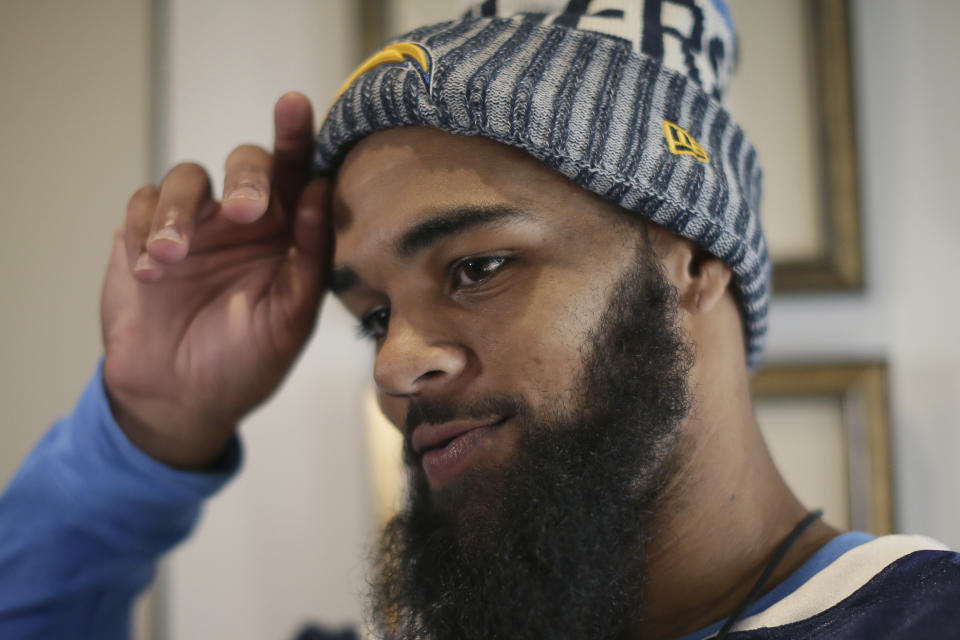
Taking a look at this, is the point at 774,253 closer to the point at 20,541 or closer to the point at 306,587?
the point at 306,587

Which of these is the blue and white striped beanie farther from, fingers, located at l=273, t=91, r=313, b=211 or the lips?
the lips

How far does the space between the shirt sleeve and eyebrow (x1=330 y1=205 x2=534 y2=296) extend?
51 centimetres

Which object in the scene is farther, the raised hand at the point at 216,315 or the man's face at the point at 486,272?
the raised hand at the point at 216,315

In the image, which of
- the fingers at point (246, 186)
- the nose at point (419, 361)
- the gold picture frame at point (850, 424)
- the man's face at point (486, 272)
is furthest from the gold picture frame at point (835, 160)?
the fingers at point (246, 186)

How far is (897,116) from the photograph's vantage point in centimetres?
130

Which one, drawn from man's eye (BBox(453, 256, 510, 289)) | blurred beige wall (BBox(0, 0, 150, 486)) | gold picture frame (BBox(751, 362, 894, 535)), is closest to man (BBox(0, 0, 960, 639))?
man's eye (BBox(453, 256, 510, 289))

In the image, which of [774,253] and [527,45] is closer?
[527,45]

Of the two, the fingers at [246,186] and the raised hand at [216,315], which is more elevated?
the fingers at [246,186]

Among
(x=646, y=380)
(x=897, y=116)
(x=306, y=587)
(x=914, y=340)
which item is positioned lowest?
(x=306, y=587)

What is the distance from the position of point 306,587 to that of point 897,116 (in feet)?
4.69

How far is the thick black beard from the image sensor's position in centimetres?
70

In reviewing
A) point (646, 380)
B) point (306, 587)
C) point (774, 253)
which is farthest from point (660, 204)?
point (306, 587)

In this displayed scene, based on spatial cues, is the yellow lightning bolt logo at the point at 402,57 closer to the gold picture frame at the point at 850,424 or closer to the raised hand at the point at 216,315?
the raised hand at the point at 216,315

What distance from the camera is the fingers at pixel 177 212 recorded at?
0.83 metres
